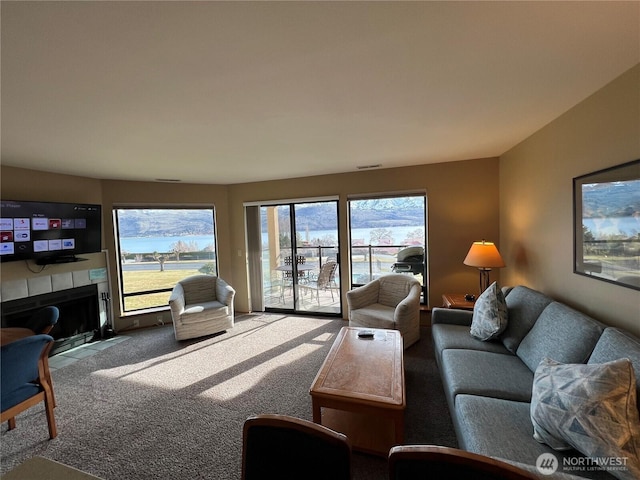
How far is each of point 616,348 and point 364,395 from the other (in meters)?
1.35

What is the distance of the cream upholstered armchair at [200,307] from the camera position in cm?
379

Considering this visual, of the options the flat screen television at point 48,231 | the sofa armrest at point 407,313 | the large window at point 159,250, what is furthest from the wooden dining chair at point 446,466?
the large window at point 159,250

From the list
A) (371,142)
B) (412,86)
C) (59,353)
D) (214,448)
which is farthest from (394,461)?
(59,353)

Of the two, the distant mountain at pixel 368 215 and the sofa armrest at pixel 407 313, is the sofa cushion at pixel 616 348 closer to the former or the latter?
the sofa armrest at pixel 407 313

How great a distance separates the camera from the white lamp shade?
3.02 meters

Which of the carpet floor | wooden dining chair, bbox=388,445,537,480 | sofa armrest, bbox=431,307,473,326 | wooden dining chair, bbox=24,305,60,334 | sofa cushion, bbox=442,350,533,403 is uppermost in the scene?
wooden dining chair, bbox=388,445,537,480

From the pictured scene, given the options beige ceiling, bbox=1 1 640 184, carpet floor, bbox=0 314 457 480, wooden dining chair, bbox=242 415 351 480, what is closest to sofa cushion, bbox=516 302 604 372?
carpet floor, bbox=0 314 457 480

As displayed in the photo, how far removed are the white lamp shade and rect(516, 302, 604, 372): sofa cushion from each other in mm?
920

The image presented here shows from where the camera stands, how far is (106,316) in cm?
418

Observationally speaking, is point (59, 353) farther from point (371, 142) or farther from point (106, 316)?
point (371, 142)

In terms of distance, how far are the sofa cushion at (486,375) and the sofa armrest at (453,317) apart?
66cm

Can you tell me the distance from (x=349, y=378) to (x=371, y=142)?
2.20 meters

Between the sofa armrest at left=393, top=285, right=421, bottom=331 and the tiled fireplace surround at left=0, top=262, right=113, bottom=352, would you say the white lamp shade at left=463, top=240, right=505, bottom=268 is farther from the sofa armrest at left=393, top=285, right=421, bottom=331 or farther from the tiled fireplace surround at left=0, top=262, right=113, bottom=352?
the tiled fireplace surround at left=0, top=262, right=113, bottom=352

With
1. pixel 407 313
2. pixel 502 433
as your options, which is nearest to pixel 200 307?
pixel 407 313
